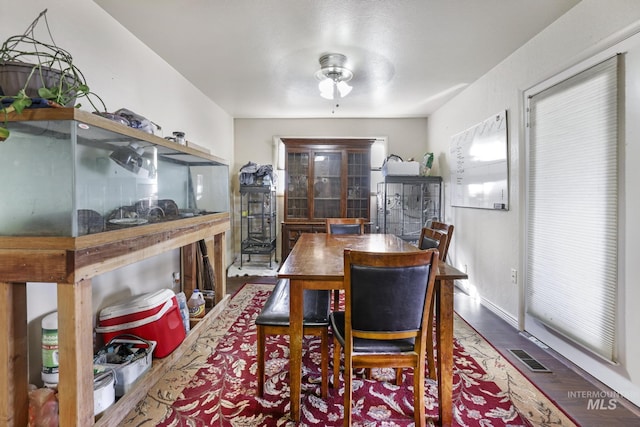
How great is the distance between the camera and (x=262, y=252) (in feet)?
13.8

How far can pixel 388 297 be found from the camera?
4.02ft

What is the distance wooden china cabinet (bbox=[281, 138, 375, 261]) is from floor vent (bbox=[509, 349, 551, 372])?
2575 millimetres

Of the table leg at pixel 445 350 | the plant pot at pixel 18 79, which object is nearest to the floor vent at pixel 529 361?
the table leg at pixel 445 350

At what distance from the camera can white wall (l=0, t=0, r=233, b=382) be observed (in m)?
A: 1.44

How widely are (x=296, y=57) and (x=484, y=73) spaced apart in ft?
6.36

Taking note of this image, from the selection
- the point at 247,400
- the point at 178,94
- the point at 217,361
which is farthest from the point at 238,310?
the point at 178,94

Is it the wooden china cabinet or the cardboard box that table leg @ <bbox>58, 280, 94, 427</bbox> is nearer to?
the wooden china cabinet

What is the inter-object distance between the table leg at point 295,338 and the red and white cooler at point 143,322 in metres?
0.97

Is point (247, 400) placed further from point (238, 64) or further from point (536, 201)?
point (238, 64)

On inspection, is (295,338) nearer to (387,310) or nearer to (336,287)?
(336,287)

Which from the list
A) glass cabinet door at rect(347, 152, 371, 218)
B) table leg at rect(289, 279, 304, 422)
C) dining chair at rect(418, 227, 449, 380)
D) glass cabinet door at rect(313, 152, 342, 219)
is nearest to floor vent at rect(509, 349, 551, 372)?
dining chair at rect(418, 227, 449, 380)

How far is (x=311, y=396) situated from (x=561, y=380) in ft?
5.10

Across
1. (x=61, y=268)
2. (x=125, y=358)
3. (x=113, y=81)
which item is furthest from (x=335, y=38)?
(x=125, y=358)

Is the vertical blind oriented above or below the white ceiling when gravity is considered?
below
